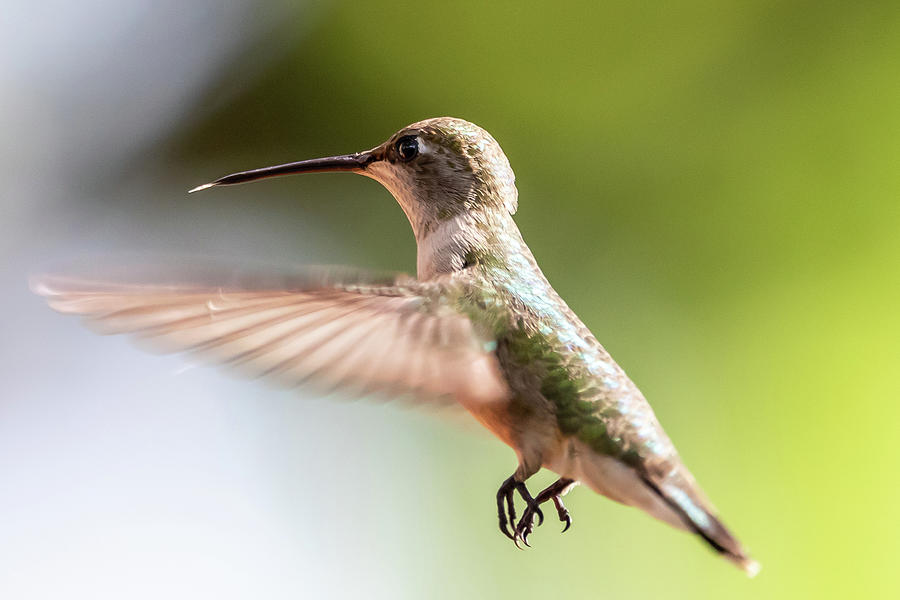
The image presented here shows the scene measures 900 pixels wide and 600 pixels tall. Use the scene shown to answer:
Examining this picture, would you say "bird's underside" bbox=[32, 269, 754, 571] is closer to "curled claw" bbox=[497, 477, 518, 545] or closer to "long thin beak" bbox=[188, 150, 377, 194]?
"curled claw" bbox=[497, 477, 518, 545]

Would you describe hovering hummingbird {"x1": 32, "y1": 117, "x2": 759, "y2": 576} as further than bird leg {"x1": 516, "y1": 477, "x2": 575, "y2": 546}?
No

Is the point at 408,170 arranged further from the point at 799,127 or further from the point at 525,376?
the point at 799,127

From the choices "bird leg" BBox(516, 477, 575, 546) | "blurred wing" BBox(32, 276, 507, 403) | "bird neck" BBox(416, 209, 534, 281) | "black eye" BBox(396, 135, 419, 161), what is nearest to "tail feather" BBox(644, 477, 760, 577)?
"bird leg" BBox(516, 477, 575, 546)

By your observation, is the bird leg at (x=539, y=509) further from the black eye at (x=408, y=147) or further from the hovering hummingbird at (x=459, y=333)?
the black eye at (x=408, y=147)

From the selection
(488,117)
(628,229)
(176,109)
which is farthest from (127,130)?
(628,229)

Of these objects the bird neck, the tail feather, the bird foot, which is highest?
the bird neck

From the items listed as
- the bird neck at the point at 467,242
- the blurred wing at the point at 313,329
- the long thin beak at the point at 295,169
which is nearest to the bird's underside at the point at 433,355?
the blurred wing at the point at 313,329

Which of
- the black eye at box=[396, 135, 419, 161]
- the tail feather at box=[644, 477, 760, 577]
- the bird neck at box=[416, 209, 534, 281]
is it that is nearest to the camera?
the tail feather at box=[644, 477, 760, 577]
